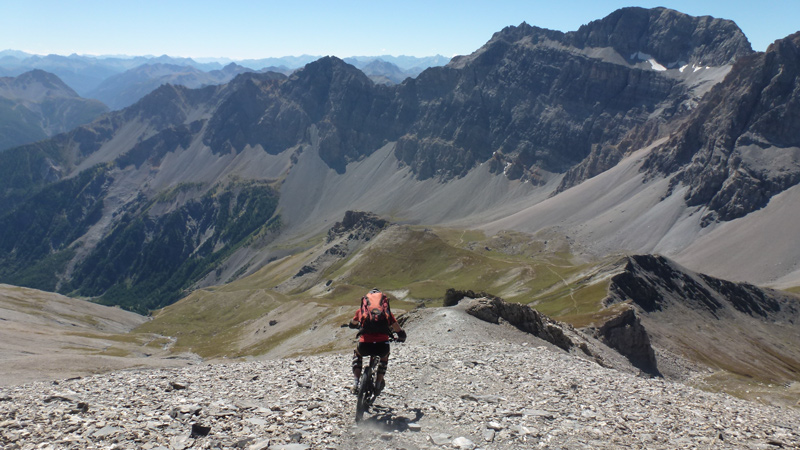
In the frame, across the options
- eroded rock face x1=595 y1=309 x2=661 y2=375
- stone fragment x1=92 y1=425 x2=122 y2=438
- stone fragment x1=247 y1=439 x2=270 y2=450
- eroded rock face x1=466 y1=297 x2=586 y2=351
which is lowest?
eroded rock face x1=595 y1=309 x2=661 y2=375

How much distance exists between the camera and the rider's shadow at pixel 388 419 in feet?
61.8

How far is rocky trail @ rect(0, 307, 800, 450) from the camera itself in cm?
1728

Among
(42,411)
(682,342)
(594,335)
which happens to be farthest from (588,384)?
(682,342)

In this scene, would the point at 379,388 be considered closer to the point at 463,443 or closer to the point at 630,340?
the point at 463,443

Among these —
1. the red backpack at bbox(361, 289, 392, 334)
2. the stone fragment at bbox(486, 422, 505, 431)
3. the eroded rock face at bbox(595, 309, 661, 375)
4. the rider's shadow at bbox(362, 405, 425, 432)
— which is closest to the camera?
the stone fragment at bbox(486, 422, 505, 431)

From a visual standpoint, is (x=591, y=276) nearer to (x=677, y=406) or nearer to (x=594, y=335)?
(x=594, y=335)

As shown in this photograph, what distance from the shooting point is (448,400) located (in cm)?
2209

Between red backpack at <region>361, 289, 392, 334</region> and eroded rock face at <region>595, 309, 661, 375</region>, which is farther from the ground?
red backpack at <region>361, 289, 392, 334</region>

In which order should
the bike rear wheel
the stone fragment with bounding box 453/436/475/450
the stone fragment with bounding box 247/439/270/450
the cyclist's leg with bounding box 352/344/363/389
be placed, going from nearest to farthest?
1. the stone fragment with bounding box 247/439/270/450
2. the stone fragment with bounding box 453/436/475/450
3. the bike rear wheel
4. the cyclist's leg with bounding box 352/344/363/389

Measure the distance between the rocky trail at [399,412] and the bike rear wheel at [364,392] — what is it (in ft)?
1.48

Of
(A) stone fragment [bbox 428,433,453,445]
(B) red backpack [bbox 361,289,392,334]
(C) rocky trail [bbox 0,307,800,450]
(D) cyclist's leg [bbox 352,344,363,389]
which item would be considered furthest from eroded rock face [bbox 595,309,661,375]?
(A) stone fragment [bbox 428,433,453,445]

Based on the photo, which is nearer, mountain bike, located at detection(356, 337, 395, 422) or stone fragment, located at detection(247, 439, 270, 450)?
stone fragment, located at detection(247, 439, 270, 450)

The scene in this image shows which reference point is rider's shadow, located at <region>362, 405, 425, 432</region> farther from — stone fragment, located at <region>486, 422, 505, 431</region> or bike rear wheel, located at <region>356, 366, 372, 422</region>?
stone fragment, located at <region>486, 422, 505, 431</region>

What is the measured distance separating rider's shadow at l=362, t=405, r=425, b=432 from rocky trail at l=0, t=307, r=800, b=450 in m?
0.04
